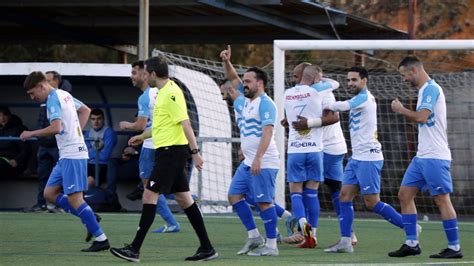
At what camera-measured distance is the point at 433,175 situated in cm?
1167

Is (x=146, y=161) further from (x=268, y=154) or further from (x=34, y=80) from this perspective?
(x=268, y=154)

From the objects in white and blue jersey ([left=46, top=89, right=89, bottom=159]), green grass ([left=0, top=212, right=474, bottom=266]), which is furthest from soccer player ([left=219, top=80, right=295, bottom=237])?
white and blue jersey ([left=46, top=89, right=89, bottom=159])

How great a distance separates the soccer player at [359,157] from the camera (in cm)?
1241

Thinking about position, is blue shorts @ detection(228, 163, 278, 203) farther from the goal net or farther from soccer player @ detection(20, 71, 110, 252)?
the goal net

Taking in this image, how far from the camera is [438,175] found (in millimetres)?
11648

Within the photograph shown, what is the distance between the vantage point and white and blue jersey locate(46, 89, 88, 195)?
12.0m

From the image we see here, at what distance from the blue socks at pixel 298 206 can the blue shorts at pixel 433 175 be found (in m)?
1.61

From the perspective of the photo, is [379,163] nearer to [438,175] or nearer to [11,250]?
[438,175]

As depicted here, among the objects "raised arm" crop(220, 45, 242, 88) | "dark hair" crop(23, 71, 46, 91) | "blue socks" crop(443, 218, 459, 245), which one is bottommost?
"blue socks" crop(443, 218, 459, 245)

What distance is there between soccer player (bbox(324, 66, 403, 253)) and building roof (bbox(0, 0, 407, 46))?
301 inches

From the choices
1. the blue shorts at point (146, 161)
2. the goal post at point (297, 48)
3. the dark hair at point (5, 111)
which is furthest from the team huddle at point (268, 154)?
the dark hair at point (5, 111)

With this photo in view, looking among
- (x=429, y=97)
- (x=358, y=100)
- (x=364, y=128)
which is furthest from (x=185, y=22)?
(x=429, y=97)

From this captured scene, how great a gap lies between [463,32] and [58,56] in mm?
12915

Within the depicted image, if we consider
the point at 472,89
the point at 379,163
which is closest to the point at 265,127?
the point at 379,163
